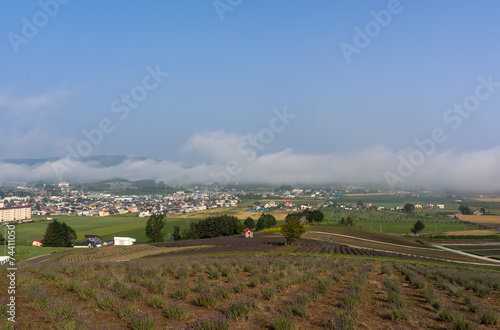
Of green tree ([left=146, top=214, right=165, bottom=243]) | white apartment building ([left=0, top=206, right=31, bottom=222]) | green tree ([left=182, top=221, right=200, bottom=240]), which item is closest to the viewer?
green tree ([left=146, top=214, right=165, bottom=243])

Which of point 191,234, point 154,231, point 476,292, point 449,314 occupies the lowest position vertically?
point 191,234

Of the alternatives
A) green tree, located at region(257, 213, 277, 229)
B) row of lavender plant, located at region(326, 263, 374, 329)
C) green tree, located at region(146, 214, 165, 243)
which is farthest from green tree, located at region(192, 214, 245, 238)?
row of lavender plant, located at region(326, 263, 374, 329)

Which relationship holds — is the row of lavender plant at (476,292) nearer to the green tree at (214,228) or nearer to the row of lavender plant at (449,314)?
the row of lavender plant at (449,314)

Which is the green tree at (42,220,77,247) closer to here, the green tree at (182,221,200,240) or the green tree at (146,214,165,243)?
the green tree at (146,214,165,243)

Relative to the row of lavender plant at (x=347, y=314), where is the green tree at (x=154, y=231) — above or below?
below

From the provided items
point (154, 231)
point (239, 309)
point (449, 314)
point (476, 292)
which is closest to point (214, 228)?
point (154, 231)

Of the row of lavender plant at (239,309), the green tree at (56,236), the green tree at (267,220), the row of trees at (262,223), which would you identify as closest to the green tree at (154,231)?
the green tree at (56,236)

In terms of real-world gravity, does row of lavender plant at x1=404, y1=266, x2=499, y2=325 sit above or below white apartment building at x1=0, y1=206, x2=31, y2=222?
above

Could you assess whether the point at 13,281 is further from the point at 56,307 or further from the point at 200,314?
the point at 200,314

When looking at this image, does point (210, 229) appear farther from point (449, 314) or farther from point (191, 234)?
point (449, 314)

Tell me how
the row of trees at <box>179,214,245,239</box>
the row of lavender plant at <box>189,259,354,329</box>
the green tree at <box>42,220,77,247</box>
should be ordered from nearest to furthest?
the row of lavender plant at <box>189,259,354,329</box>
the green tree at <box>42,220,77,247</box>
the row of trees at <box>179,214,245,239</box>

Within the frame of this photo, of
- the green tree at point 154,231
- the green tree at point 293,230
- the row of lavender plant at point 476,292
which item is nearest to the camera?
the row of lavender plant at point 476,292

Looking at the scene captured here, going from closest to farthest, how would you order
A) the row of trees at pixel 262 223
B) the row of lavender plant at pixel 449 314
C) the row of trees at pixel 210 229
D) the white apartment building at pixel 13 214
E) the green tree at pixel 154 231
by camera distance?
the row of lavender plant at pixel 449 314, the green tree at pixel 154 231, the row of trees at pixel 210 229, the row of trees at pixel 262 223, the white apartment building at pixel 13 214

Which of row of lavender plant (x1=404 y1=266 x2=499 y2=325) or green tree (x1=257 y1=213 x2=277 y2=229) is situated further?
green tree (x1=257 y1=213 x2=277 y2=229)
